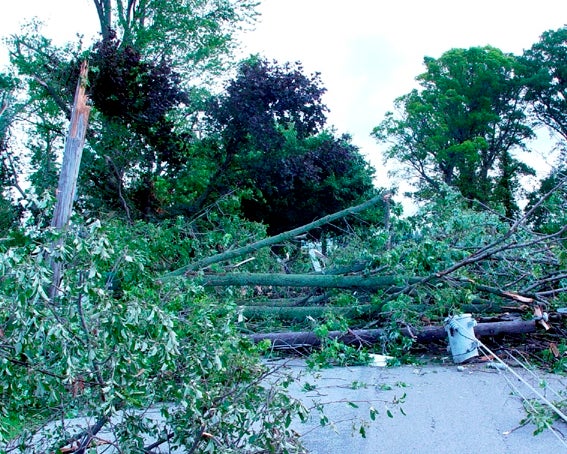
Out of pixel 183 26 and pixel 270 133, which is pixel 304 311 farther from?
pixel 183 26

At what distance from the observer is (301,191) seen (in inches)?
604

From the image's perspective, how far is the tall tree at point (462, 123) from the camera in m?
22.9

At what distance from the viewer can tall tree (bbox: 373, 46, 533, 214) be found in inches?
902

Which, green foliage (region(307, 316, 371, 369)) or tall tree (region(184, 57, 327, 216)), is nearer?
green foliage (region(307, 316, 371, 369))

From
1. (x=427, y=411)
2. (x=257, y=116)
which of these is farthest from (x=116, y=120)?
(x=427, y=411)

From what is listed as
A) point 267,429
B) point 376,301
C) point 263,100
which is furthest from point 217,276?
point 263,100

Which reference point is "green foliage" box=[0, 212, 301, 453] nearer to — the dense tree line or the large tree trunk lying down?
the dense tree line

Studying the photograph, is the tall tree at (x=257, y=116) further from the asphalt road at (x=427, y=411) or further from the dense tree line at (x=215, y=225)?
the asphalt road at (x=427, y=411)

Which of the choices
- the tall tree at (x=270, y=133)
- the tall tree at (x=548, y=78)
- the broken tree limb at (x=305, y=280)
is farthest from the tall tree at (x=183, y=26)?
the tall tree at (x=548, y=78)

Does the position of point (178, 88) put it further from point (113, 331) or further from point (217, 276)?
point (113, 331)

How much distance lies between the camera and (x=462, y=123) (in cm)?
2345

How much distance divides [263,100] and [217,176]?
1910mm

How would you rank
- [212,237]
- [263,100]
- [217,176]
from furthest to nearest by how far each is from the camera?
[217,176] → [263,100] → [212,237]

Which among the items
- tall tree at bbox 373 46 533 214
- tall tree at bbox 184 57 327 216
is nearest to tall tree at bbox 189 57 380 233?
tall tree at bbox 184 57 327 216
